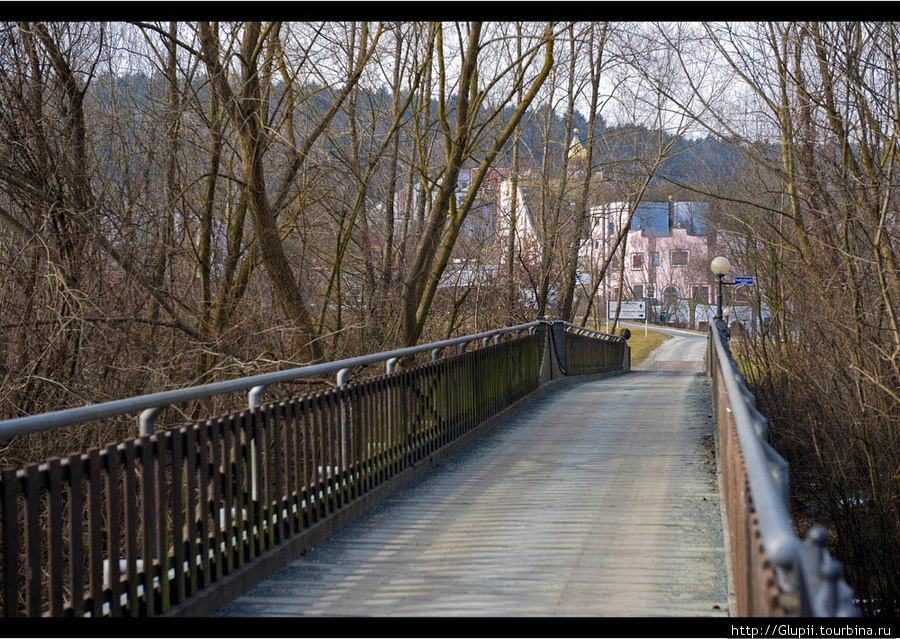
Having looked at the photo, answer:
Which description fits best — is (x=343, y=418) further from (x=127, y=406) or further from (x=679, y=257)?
(x=679, y=257)

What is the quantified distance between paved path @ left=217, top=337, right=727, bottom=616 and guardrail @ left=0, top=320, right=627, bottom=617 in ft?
0.94

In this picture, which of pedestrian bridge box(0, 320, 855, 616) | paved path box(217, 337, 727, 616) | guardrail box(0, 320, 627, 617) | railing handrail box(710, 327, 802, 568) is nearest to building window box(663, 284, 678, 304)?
paved path box(217, 337, 727, 616)

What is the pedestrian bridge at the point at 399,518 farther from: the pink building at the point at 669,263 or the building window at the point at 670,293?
the building window at the point at 670,293

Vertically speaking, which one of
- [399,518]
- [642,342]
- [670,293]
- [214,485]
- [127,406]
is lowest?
[642,342]

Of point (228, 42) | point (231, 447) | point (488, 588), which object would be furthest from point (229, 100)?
point (488, 588)

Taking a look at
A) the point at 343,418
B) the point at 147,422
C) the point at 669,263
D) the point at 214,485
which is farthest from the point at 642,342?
the point at 147,422

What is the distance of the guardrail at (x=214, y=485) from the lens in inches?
169

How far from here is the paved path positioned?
570 cm

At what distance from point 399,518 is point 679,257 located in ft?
A: 291

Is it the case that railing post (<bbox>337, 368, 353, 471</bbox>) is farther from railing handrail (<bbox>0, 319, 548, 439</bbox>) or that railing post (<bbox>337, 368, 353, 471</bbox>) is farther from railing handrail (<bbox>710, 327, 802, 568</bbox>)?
railing handrail (<bbox>710, 327, 802, 568</bbox>)

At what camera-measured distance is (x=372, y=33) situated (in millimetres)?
16109

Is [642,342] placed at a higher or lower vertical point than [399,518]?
lower

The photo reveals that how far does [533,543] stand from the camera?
7.07 meters

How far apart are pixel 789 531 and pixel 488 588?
3.44m
